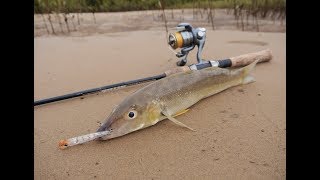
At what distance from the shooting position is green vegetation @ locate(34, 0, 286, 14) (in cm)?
882

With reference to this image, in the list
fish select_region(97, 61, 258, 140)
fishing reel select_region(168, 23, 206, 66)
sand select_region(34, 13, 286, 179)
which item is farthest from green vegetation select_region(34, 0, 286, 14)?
fish select_region(97, 61, 258, 140)

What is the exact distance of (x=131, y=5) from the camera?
10891mm

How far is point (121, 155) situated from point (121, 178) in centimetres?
25

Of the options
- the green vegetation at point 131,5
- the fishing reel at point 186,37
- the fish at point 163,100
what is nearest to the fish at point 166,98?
the fish at point 163,100

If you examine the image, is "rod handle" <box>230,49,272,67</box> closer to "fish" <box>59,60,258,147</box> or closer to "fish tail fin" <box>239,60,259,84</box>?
"fish tail fin" <box>239,60,259,84</box>

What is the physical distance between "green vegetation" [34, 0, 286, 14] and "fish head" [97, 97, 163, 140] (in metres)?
6.54

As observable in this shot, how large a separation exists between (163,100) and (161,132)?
25cm

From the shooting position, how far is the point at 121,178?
232cm

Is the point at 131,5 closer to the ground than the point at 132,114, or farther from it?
farther from it

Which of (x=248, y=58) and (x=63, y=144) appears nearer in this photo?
(x=63, y=144)

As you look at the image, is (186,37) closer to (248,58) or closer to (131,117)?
(248,58)

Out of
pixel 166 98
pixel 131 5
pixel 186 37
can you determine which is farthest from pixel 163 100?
pixel 131 5

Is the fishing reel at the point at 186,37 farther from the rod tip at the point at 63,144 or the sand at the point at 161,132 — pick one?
the rod tip at the point at 63,144
